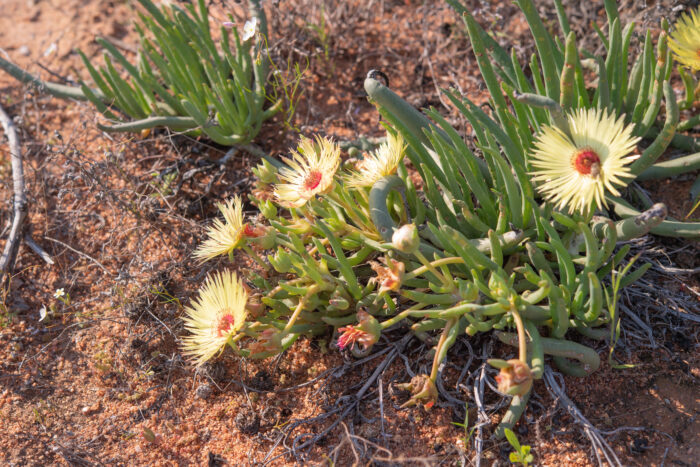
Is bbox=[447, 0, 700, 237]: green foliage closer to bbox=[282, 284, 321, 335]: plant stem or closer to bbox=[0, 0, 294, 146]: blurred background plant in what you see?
bbox=[282, 284, 321, 335]: plant stem

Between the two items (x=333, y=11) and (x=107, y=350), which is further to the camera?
(x=333, y=11)

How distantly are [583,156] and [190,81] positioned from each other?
1454 millimetres

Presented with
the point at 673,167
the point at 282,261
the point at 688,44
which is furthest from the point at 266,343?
the point at 688,44

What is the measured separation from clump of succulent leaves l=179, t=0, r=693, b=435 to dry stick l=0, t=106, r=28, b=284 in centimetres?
94

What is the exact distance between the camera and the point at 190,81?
2.15 meters

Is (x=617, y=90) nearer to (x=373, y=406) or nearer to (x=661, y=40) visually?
(x=661, y=40)

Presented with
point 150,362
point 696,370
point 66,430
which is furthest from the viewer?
point 150,362

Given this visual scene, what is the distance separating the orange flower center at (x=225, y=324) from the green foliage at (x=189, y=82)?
768 mm

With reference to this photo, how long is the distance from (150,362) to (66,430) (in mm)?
296

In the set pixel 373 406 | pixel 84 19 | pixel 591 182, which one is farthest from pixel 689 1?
pixel 84 19

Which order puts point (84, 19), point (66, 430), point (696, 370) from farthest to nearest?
point (84, 19)
point (66, 430)
point (696, 370)

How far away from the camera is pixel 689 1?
216 cm

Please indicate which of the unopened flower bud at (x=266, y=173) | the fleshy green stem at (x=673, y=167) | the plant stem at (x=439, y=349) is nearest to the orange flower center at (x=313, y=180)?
the unopened flower bud at (x=266, y=173)

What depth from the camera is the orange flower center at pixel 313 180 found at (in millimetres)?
1556
